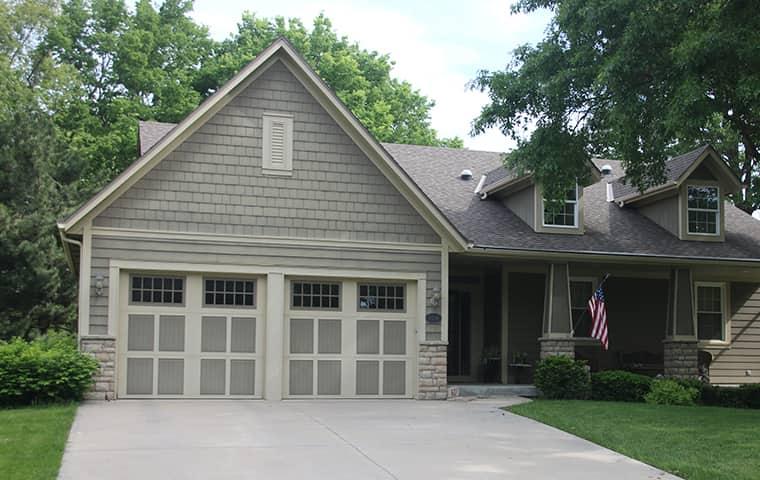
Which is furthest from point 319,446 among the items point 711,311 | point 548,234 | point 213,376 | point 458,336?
point 711,311

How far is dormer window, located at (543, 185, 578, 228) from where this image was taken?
20.5m

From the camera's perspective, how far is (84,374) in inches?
584

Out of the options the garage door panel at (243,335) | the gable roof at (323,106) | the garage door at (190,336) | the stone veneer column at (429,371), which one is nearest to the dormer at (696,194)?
the gable roof at (323,106)

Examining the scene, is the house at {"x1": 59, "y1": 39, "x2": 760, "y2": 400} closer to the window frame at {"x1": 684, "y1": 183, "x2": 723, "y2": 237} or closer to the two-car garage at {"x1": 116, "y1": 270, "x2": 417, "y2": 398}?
the two-car garage at {"x1": 116, "y1": 270, "x2": 417, "y2": 398}

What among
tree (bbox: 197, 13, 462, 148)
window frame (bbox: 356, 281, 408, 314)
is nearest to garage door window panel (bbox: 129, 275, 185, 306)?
window frame (bbox: 356, 281, 408, 314)

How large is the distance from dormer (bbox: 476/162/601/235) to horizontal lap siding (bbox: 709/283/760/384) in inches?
210

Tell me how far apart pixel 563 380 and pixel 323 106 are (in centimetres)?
734

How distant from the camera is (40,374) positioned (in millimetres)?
14359

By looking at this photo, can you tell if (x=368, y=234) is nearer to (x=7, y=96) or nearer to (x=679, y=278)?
(x=679, y=278)

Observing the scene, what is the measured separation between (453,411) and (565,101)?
6.99 meters

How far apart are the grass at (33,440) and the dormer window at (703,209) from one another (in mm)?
14997

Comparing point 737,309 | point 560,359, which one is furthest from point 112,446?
point 737,309

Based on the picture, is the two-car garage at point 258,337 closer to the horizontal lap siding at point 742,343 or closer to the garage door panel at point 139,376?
the garage door panel at point 139,376

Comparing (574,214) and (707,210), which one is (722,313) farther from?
(574,214)
